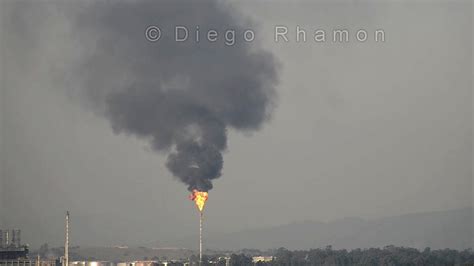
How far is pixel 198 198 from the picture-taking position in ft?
637
